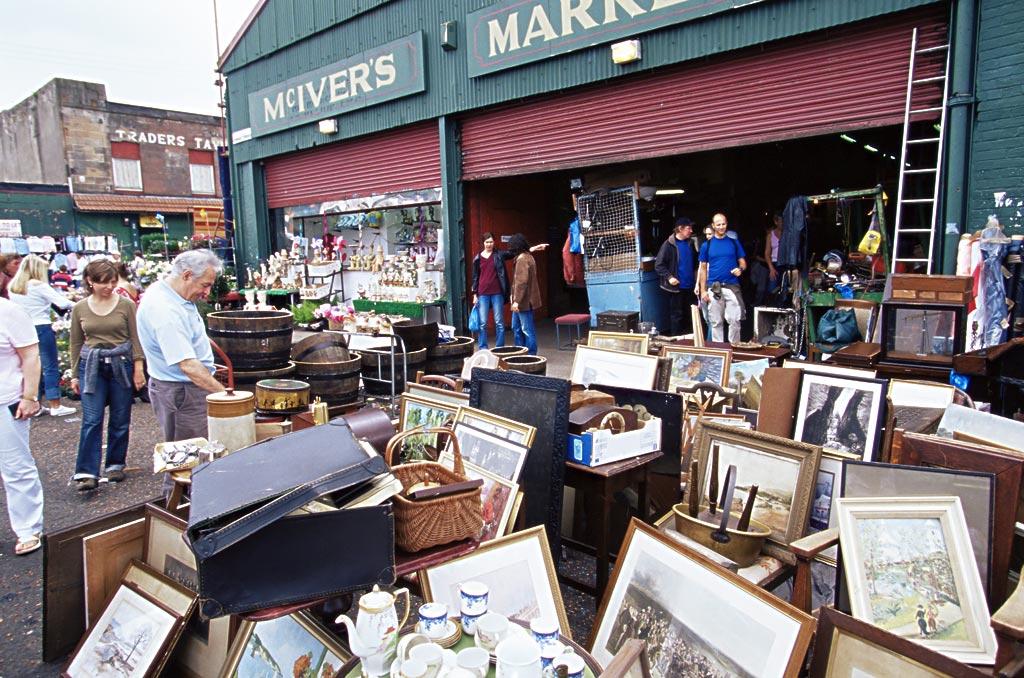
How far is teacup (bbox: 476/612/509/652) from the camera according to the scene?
5.90ft

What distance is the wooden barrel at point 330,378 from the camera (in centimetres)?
611

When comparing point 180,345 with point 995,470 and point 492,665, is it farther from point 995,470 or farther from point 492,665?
point 995,470

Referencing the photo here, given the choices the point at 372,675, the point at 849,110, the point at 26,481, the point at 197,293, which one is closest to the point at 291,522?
the point at 372,675

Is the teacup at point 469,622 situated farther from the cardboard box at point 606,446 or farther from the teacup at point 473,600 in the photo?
the cardboard box at point 606,446

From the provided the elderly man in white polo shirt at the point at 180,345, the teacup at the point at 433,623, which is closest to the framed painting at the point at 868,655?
the teacup at the point at 433,623

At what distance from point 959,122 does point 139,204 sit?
30.7 metres

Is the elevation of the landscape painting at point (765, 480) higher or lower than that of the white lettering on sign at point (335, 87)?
lower

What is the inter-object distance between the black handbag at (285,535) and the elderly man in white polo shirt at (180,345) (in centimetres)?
204

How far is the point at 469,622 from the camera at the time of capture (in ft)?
6.26

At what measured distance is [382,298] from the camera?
1286 centimetres

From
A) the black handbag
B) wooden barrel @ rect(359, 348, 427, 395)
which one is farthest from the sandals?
wooden barrel @ rect(359, 348, 427, 395)

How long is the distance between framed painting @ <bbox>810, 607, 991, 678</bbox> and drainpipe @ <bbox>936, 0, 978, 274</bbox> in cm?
577

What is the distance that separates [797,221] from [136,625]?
312 inches

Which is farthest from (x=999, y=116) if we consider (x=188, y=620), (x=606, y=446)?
(x=188, y=620)
